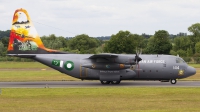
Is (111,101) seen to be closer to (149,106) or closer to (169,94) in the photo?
(149,106)

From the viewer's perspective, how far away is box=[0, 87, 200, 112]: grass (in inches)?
906

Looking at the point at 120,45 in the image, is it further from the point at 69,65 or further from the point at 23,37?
the point at 69,65

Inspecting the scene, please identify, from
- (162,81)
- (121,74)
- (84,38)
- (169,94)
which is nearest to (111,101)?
(169,94)

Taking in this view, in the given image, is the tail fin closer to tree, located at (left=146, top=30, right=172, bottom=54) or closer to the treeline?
the treeline

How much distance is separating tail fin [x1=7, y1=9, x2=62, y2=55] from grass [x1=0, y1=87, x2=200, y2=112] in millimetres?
7441

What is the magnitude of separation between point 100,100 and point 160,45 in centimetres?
9885


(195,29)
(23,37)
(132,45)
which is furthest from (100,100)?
(195,29)

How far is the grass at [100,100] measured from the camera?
2302 cm

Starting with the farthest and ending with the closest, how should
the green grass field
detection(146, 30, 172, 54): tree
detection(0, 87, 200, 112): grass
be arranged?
1. detection(146, 30, 172, 54): tree
2. the green grass field
3. detection(0, 87, 200, 112): grass

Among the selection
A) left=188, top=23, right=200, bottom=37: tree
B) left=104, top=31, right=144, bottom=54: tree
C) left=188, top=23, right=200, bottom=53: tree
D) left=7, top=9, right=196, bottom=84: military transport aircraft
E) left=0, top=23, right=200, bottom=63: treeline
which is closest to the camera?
left=7, top=9, right=196, bottom=84: military transport aircraft

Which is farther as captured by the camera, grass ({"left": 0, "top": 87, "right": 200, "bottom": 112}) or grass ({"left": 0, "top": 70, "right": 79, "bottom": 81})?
grass ({"left": 0, "top": 70, "right": 79, "bottom": 81})

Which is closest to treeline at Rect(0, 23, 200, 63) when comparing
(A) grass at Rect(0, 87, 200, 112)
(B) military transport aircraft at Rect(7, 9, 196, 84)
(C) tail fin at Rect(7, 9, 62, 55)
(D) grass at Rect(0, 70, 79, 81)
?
(D) grass at Rect(0, 70, 79, 81)

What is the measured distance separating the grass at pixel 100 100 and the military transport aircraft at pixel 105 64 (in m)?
5.31

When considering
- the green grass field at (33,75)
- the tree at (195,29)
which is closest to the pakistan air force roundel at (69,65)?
the green grass field at (33,75)
